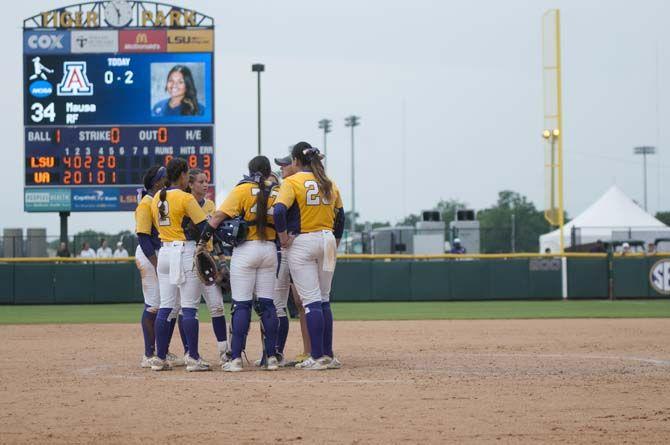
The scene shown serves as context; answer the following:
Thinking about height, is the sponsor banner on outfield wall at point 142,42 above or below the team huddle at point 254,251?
above

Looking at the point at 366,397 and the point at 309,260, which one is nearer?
the point at 366,397

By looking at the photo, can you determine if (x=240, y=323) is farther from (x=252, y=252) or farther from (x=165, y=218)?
(x=165, y=218)

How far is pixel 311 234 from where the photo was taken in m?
10.1

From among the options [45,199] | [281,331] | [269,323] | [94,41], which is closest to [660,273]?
[94,41]

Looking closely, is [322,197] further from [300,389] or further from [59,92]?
[59,92]

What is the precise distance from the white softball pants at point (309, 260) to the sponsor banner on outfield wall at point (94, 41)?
55.8 ft

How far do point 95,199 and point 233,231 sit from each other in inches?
668

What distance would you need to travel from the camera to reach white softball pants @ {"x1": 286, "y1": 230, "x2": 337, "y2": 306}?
10086 mm

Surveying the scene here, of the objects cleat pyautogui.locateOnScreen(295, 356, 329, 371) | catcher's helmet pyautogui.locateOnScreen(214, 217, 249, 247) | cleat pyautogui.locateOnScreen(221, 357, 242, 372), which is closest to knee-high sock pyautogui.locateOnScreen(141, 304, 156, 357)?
cleat pyautogui.locateOnScreen(221, 357, 242, 372)

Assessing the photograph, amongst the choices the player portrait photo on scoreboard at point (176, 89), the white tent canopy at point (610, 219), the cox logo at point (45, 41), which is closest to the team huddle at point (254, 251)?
the player portrait photo on scoreboard at point (176, 89)

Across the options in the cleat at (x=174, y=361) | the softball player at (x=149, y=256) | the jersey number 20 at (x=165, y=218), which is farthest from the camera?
the cleat at (x=174, y=361)

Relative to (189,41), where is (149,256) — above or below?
below

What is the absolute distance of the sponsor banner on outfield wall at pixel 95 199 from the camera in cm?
2597

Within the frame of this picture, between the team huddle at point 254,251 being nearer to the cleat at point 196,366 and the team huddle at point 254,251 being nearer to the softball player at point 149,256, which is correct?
the cleat at point 196,366
